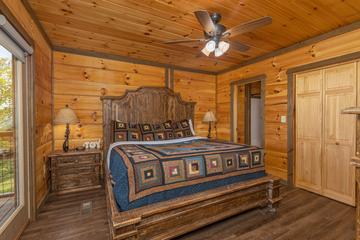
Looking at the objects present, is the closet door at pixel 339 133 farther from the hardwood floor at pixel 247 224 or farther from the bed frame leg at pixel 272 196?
the bed frame leg at pixel 272 196

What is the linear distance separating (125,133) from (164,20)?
1.85 m

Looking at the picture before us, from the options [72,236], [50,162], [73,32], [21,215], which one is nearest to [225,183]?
[72,236]

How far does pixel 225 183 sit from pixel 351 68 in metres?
2.32

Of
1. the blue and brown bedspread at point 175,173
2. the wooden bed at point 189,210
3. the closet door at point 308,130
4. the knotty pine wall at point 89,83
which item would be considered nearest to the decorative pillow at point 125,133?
the knotty pine wall at point 89,83

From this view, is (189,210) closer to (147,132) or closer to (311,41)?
(147,132)

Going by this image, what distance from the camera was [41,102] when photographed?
7.98 ft

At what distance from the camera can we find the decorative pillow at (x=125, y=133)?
298cm

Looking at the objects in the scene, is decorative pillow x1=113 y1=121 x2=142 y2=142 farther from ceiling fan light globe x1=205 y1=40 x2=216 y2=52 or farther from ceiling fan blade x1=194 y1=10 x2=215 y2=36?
ceiling fan blade x1=194 y1=10 x2=215 y2=36

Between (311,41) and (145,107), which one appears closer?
(311,41)

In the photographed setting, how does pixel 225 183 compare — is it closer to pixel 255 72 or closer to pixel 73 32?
pixel 255 72

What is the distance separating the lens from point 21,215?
178cm

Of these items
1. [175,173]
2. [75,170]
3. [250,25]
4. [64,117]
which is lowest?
[75,170]

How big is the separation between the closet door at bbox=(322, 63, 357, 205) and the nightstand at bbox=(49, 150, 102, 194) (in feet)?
11.6

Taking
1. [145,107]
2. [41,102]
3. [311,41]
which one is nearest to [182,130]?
[145,107]
